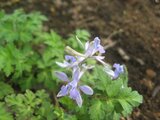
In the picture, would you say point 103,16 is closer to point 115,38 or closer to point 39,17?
point 115,38

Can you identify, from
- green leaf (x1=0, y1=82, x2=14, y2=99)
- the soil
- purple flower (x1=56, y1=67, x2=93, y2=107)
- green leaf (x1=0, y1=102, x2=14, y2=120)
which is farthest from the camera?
the soil

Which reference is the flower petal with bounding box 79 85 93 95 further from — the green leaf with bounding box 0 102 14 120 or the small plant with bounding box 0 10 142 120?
the green leaf with bounding box 0 102 14 120

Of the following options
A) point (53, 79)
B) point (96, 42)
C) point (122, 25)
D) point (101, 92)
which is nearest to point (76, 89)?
point (101, 92)

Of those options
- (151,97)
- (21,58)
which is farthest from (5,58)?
(151,97)

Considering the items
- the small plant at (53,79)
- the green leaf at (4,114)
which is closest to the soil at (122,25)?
the small plant at (53,79)

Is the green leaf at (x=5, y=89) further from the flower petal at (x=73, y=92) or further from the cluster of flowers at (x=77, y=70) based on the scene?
the flower petal at (x=73, y=92)

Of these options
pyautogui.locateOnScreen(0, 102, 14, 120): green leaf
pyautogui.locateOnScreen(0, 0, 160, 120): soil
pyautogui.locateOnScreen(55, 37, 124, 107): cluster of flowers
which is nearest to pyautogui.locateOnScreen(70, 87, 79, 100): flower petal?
pyautogui.locateOnScreen(55, 37, 124, 107): cluster of flowers
